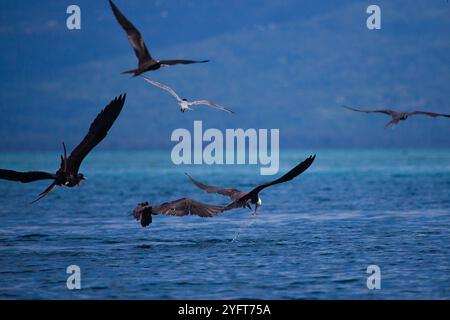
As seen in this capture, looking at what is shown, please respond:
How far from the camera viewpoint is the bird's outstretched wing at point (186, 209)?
25422mm

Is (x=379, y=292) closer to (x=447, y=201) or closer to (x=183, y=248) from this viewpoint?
(x=183, y=248)

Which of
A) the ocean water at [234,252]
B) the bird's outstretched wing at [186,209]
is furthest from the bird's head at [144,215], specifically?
the ocean water at [234,252]

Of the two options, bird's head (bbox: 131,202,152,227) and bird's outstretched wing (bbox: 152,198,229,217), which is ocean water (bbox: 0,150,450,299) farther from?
bird's outstretched wing (bbox: 152,198,229,217)

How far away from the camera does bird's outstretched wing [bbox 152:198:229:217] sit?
25.4 m

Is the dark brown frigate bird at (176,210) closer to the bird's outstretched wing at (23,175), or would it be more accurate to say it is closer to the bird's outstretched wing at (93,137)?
the bird's outstretched wing at (93,137)

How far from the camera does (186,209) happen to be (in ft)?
84.5

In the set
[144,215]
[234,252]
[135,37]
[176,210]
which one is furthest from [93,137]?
[234,252]

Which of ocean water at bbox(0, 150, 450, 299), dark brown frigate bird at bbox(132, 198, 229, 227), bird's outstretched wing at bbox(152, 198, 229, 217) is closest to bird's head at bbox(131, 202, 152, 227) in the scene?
dark brown frigate bird at bbox(132, 198, 229, 227)

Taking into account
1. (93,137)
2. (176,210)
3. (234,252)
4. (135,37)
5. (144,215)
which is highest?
(135,37)

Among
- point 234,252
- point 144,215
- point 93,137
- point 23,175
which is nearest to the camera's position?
point 23,175

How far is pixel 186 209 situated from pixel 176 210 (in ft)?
0.80

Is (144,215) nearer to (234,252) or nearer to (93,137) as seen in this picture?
(93,137)
